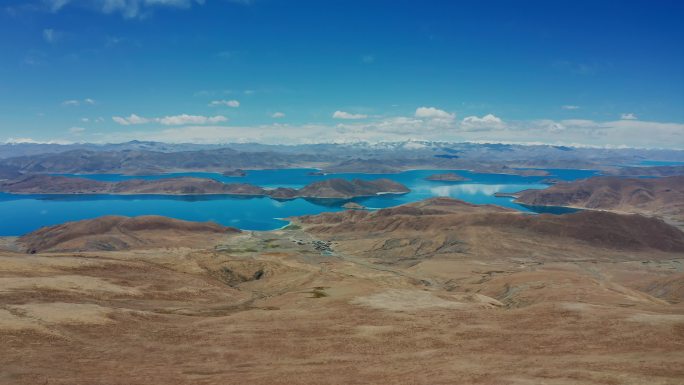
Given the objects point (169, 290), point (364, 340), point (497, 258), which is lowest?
point (497, 258)

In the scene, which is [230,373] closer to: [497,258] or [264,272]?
[264,272]

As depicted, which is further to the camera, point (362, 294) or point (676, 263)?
point (676, 263)

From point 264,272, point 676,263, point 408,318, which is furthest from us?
point 676,263

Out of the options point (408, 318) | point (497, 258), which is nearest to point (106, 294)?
point (408, 318)

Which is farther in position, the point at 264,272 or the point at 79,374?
the point at 264,272

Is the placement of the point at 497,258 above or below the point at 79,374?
below

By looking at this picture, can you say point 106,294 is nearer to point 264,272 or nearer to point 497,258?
point 264,272

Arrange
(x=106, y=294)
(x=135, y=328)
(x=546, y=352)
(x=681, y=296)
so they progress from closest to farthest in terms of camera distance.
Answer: (x=546, y=352) → (x=135, y=328) → (x=106, y=294) → (x=681, y=296)

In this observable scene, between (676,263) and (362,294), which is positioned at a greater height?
(362,294)

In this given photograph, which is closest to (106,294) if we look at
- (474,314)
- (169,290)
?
(169,290)
